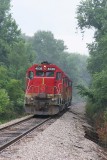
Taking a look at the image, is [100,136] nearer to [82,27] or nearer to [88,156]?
[88,156]

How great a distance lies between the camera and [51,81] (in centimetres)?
2698

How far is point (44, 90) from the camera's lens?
26703 millimetres

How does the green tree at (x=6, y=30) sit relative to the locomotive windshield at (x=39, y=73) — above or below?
above

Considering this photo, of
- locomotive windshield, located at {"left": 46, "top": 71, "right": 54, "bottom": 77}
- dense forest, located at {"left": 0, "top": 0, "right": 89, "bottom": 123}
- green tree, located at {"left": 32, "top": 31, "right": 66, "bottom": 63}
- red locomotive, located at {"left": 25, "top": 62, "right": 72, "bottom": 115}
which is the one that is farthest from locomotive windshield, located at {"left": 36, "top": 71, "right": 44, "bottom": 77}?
green tree, located at {"left": 32, "top": 31, "right": 66, "bottom": 63}

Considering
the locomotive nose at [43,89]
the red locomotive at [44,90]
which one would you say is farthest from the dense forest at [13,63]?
the locomotive nose at [43,89]

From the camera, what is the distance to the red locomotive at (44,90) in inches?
1040

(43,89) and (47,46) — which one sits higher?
(47,46)

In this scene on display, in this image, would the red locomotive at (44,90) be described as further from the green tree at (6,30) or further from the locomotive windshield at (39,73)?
the green tree at (6,30)

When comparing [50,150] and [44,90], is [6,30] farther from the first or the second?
[50,150]

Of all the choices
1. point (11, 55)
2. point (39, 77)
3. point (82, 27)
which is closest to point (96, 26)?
point (82, 27)

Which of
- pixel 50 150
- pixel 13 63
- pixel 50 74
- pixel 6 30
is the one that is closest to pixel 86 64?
pixel 6 30

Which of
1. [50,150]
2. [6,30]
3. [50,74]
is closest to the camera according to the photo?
[50,150]

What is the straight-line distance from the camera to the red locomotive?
86.7ft

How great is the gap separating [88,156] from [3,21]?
47.8 m
